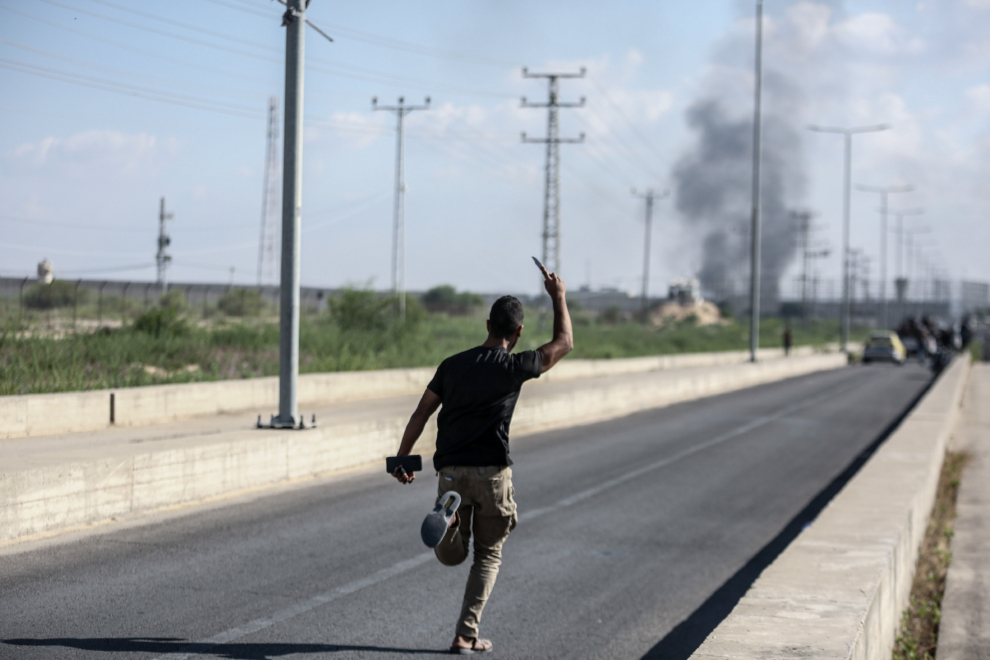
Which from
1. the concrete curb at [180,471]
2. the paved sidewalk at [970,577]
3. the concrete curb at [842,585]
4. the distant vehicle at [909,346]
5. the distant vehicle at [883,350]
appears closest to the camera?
the concrete curb at [842,585]

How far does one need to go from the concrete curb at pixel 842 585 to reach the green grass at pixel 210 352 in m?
10.4

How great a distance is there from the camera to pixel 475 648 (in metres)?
5.24

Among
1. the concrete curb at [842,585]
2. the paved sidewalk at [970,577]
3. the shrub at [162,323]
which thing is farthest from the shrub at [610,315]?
the concrete curb at [842,585]

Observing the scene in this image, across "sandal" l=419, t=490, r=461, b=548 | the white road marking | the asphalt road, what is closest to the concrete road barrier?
the asphalt road

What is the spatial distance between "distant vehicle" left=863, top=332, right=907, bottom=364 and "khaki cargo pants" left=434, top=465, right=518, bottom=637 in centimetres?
5366

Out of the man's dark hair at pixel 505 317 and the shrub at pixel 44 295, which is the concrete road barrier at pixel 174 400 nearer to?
the shrub at pixel 44 295

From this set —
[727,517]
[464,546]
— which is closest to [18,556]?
[464,546]

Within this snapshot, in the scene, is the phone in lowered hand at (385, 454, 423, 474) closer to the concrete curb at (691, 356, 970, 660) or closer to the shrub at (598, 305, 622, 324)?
the concrete curb at (691, 356, 970, 660)

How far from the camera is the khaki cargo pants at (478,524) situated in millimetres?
4930

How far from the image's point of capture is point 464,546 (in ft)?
16.7

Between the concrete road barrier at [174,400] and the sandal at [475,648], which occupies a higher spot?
the concrete road barrier at [174,400]

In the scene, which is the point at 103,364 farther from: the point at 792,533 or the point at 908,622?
the point at 908,622

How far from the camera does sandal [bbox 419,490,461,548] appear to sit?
4.53m

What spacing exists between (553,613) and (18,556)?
3.76m
